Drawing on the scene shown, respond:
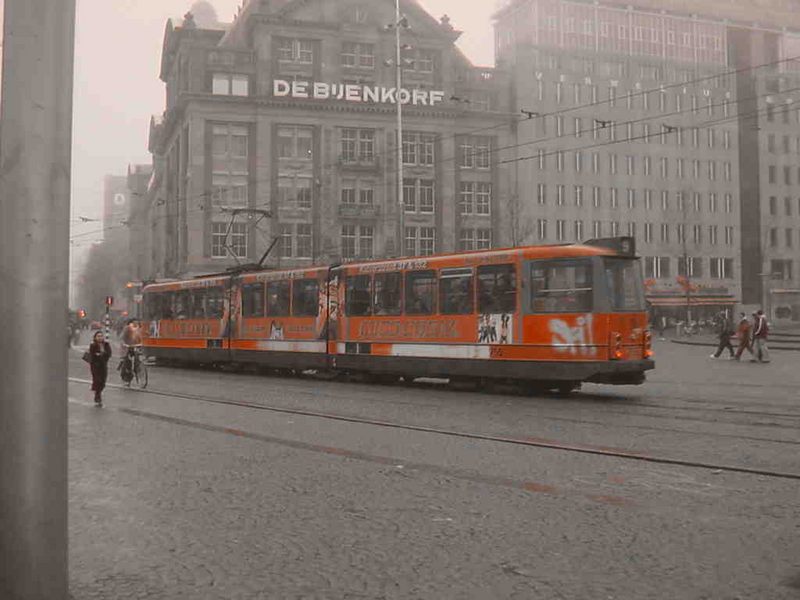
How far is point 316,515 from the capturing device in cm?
605

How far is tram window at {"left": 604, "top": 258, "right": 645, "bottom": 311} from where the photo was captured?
49.9 feet

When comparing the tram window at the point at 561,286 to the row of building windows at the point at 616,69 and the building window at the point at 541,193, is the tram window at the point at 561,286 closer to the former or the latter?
the building window at the point at 541,193

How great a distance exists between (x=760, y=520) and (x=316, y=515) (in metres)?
2.92

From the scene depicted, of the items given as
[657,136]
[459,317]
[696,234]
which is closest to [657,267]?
[696,234]

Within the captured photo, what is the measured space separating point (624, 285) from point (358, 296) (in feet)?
21.2

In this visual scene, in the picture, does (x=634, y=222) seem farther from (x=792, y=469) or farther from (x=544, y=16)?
(x=792, y=469)

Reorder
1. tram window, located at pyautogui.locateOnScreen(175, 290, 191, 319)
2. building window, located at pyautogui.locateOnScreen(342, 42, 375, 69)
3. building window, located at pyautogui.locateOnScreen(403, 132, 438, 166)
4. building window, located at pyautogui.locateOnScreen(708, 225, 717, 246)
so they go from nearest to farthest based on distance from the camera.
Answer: tram window, located at pyautogui.locateOnScreen(175, 290, 191, 319)
building window, located at pyautogui.locateOnScreen(342, 42, 375, 69)
building window, located at pyautogui.locateOnScreen(403, 132, 438, 166)
building window, located at pyautogui.locateOnScreen(708, 225, 717, 246)

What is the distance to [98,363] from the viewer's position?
14.6 m

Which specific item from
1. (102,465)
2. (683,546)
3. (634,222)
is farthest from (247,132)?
(683,546)

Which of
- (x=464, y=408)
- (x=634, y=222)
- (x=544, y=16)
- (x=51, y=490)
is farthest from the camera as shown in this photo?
(x=634, y=222)

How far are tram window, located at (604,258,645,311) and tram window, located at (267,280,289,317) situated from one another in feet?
30.6

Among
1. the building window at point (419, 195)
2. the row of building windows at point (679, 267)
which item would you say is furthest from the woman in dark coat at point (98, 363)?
the row of building windows at point (679, 267)

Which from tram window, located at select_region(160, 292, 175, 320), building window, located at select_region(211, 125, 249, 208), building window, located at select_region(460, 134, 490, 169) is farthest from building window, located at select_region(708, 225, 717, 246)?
tram window, located at select_region(160, 292, 175, 320)

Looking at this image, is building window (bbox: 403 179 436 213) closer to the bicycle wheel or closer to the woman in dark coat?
the bicycle wheel
